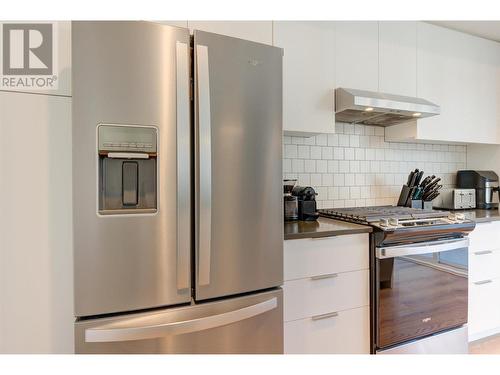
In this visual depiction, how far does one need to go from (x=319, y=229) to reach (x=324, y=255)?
0.13 meters

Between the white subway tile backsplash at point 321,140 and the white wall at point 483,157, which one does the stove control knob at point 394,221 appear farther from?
the white wall at point 483,157

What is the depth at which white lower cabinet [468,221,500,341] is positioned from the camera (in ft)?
6.38

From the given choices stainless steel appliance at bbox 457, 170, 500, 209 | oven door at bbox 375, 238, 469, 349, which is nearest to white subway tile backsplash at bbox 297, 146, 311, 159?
oven door at bbox 375, 238, 469, 349

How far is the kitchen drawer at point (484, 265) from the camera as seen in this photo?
1.95 meters

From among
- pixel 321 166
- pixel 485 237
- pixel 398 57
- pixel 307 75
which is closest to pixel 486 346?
pixel 485 237

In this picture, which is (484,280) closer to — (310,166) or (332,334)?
(332,334)

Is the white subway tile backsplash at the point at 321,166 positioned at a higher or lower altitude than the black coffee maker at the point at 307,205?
higher

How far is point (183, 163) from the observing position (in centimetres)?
104

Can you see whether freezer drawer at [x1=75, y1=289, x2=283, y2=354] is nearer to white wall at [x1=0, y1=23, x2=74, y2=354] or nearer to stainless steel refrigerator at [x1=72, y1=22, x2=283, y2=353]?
stainless steel refrigerator at [x1=72, y1=22, x2=283, y2=353]

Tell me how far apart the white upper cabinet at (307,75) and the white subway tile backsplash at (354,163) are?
308 millimetres

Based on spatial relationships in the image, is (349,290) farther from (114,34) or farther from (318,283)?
(114,34)

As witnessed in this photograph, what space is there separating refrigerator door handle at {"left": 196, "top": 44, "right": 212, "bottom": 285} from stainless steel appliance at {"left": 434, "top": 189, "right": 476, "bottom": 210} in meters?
2.27

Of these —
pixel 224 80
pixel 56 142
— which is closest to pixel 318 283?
pixel 224 80

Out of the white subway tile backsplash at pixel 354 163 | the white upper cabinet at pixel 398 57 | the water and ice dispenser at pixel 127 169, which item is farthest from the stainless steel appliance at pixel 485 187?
the water and ice dispenser at pixel 127 169
